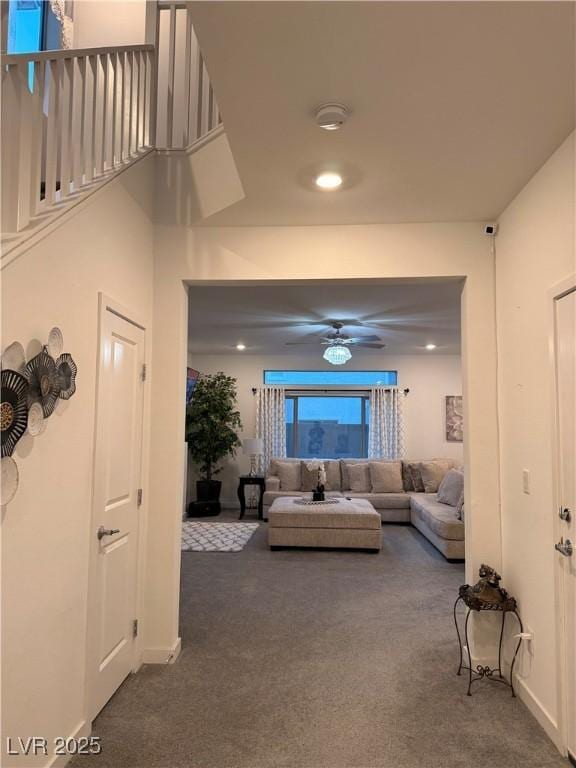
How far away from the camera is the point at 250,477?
7.48 m

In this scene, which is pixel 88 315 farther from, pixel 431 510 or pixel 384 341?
pixel 384 341

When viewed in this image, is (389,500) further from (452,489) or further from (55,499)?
(55,499)

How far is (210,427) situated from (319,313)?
9.89 ft

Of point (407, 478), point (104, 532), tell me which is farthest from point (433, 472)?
point (104, 532)

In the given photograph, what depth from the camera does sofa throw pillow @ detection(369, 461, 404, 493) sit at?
736 cm

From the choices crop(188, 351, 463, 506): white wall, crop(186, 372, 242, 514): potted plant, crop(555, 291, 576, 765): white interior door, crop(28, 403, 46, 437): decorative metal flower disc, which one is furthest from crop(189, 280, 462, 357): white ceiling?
crop(28, 403, 46, 437): decorative metal flower disc

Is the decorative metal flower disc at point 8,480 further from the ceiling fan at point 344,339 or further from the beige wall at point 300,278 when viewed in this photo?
the ceiling fan at point 344,339

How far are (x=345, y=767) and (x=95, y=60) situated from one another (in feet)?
10.5

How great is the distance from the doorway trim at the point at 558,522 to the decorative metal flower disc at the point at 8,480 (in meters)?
2.21

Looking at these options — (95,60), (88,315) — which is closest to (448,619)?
(88,315)

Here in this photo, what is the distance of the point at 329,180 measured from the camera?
2422 millimetres

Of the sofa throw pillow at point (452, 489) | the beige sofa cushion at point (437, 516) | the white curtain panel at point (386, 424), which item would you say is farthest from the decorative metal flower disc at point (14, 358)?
the white curtain panel at point (386, 424)

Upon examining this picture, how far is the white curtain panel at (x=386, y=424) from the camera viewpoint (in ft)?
27.0

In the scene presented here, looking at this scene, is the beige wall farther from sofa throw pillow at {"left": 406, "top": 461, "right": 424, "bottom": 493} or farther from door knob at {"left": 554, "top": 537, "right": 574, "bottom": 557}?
sofa throw pillow at {"left": 406, "top": 461, "right": 424, "bottom": 493}
